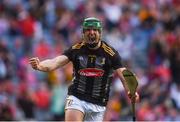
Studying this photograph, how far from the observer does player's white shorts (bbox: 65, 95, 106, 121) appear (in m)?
13.4

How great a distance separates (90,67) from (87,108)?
1.98ft

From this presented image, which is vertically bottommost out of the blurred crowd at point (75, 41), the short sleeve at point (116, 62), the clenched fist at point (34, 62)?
the blurred crowd at point (75, 41)

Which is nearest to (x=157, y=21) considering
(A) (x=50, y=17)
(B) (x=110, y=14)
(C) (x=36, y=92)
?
(B) (x=110, y=14)

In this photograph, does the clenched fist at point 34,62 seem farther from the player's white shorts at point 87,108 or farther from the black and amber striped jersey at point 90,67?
the player's white shorts at point 87,108

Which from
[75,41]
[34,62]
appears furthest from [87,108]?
[75,41]

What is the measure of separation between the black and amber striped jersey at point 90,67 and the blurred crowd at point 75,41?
5.15 m

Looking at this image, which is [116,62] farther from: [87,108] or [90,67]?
[87,108]

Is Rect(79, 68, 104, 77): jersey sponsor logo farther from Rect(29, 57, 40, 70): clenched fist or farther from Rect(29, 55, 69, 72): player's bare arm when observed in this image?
Rect(29, 57, 40, 70): clenched fist

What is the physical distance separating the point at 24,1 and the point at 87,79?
10.4 m

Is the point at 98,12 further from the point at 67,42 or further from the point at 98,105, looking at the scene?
the point at 98,105

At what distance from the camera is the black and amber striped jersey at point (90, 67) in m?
13.5

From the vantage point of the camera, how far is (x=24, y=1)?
77.4ft

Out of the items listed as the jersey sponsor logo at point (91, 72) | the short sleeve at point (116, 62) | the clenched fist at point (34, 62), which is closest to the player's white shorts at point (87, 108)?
the jersey sponsor logo at point (91, 72)

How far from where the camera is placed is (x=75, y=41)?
2242 centimetres
